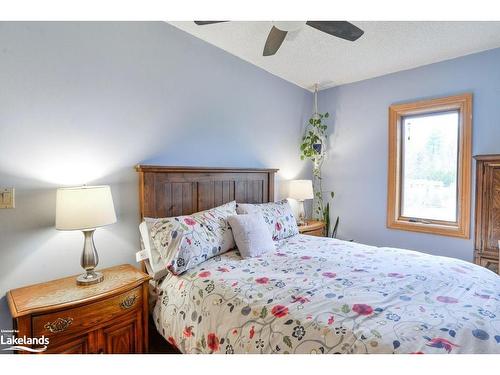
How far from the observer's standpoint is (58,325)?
1.36 meters

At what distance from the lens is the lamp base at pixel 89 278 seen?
5.32 feet

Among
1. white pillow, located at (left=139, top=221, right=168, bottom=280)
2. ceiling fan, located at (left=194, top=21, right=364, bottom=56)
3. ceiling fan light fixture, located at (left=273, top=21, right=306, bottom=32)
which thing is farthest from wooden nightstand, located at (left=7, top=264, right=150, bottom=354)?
ceiling fan light fixture, located at (left=273, top=21, right=306, bottom=32)

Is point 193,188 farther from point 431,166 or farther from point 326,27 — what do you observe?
point 431,166

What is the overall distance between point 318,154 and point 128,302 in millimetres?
2755

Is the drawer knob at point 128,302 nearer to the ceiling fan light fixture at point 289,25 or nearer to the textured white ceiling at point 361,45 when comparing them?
the ceiling fan light fixture at point 289,25

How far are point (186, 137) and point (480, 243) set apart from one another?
110 inches

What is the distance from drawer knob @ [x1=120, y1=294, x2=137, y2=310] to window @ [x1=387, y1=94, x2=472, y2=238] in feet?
9.04

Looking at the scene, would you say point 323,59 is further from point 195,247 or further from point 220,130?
point 195,247

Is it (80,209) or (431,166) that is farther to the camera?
(431,166)

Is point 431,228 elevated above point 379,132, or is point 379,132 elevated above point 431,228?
point 379,132

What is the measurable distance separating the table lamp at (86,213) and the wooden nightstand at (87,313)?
0.13 metres

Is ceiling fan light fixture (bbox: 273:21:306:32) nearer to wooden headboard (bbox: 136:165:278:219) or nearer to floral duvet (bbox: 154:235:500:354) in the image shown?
wooden headboard (bbox: 136:165:278:219)
